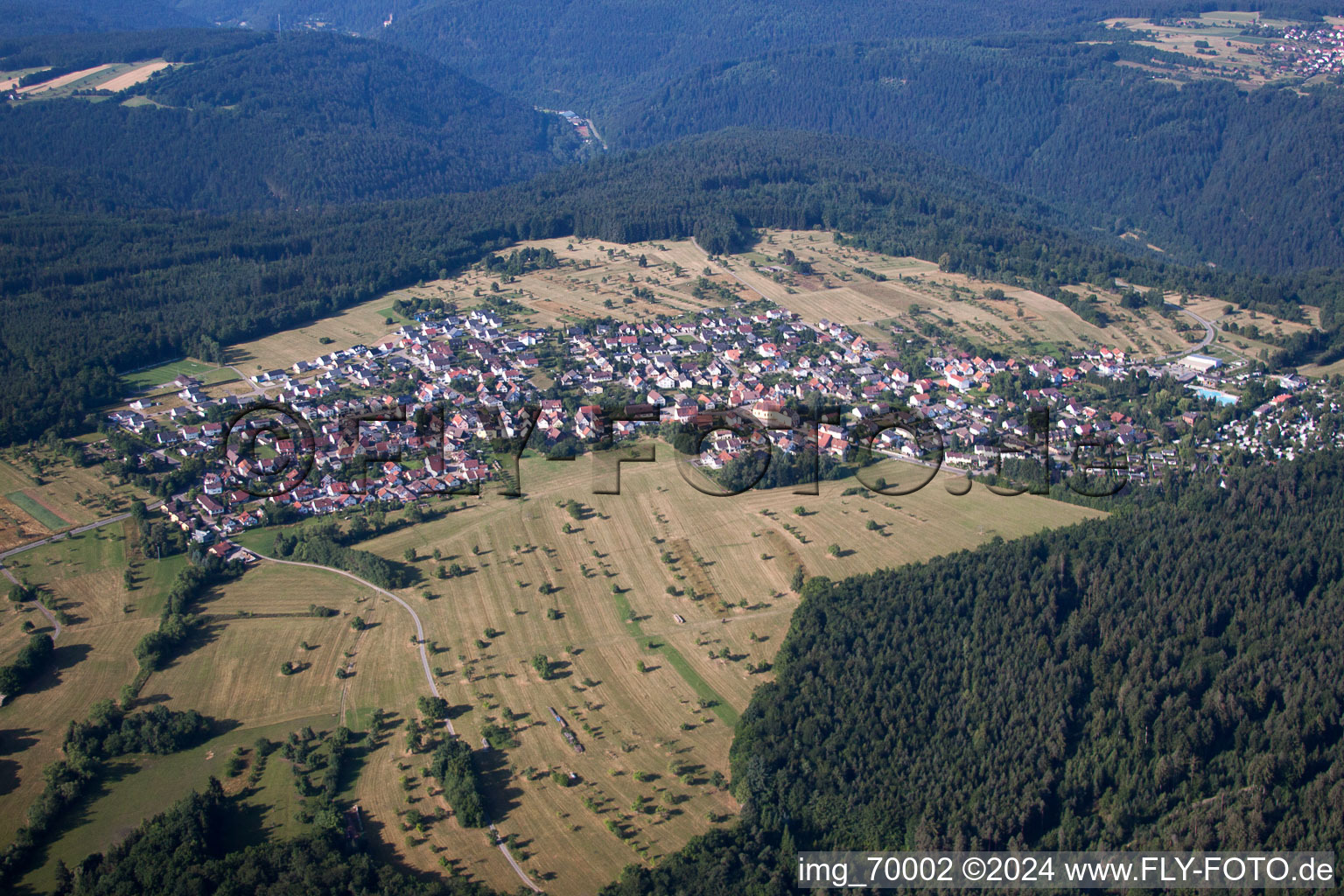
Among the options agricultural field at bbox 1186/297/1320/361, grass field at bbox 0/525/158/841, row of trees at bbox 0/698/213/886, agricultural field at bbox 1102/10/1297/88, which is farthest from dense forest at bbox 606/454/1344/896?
agricultural field at bbox 1102/10/1297/88

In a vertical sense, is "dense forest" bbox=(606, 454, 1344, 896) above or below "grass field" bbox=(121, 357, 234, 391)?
below

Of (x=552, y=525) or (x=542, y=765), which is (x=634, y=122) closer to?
(x=552, y=525)

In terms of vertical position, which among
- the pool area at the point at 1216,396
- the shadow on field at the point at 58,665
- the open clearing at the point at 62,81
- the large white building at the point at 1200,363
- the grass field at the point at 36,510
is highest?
the open clearing at the point at 62,81

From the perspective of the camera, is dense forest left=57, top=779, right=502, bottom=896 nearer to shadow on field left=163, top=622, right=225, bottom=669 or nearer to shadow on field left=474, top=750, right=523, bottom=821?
shadow on field left=474, top=750, right=523, bottom=821

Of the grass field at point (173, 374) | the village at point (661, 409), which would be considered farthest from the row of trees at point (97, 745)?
the grass field at point (173, 374)

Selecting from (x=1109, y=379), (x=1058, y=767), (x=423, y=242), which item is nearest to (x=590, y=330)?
(x=423, y=242)

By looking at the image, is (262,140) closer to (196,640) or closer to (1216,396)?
(196,640)

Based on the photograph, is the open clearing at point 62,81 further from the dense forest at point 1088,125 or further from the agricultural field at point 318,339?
the agricultural field at point 318,339
